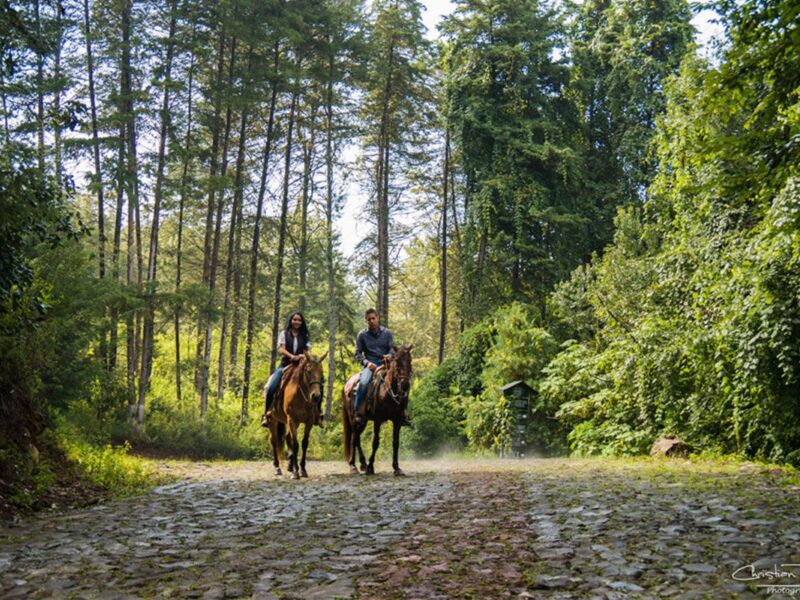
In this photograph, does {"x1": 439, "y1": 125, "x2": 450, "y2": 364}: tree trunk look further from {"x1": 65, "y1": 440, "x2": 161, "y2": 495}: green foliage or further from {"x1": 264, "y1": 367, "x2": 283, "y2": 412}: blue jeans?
{"x1": 65, "y1": 440, "x2": 161, "y2": 495}: green foliage

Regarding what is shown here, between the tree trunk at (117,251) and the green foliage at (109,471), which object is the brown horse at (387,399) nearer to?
the green foliage at (109,471)

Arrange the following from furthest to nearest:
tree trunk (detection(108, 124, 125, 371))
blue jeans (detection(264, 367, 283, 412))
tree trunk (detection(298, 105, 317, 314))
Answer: tree trunk (detection(298, 105, 317, 314)) → tree trunk (detection(108, 124, 125, 371)) → blue jeans (detection(264, 367, 283, 412))

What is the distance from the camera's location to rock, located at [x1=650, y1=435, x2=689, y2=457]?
15125 mm

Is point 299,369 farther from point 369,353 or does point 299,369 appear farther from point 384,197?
point 384,197

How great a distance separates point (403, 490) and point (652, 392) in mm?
8775

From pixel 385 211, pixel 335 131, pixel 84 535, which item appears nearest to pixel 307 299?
pixel 385 211

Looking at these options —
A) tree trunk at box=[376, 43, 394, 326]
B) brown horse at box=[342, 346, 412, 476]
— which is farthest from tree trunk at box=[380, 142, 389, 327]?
brown horse at box=[342, 346, 412, 476]

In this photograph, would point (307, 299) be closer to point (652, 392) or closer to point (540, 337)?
point (540, 337)

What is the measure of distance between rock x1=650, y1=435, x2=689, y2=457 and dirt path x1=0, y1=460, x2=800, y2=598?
15.9ft

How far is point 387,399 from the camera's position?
43.3 feet

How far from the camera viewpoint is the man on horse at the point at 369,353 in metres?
13.5

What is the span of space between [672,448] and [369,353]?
6.69m
